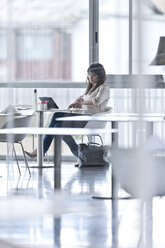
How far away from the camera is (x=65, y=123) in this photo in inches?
175

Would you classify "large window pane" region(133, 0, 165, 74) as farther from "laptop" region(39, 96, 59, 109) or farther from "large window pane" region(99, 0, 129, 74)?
"laptop" region(39, 96, 59, 109)

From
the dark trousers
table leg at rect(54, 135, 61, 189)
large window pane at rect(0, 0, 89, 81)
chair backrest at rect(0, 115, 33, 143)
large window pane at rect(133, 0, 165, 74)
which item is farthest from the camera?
the dark trousers

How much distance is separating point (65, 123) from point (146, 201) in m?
1.73

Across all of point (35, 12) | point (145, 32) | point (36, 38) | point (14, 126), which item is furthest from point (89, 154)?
point (145, 32)

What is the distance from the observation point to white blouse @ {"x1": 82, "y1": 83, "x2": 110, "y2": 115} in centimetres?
533

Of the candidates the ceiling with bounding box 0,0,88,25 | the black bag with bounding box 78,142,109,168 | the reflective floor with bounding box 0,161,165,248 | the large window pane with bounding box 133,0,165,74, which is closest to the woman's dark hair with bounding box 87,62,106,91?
the black bag with bounding box 78,142,109,168

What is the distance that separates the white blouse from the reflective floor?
4.25ft

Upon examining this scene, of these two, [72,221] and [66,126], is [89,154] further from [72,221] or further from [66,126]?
[72,221]

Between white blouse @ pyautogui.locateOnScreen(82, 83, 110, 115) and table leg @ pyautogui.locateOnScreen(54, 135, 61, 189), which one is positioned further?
white blouse @ pyautogui.locateOnScreen(82, 83, 110, 115)

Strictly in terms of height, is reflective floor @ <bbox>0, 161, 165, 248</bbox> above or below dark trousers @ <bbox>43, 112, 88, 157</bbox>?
below

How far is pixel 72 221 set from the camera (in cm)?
361

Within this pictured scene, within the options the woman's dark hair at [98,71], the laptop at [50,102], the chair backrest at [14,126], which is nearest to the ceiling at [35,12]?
the chair backrest at [14,126]

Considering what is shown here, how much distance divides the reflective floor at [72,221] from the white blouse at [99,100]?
1.29 metres

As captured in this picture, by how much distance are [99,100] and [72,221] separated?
77.7 inches
